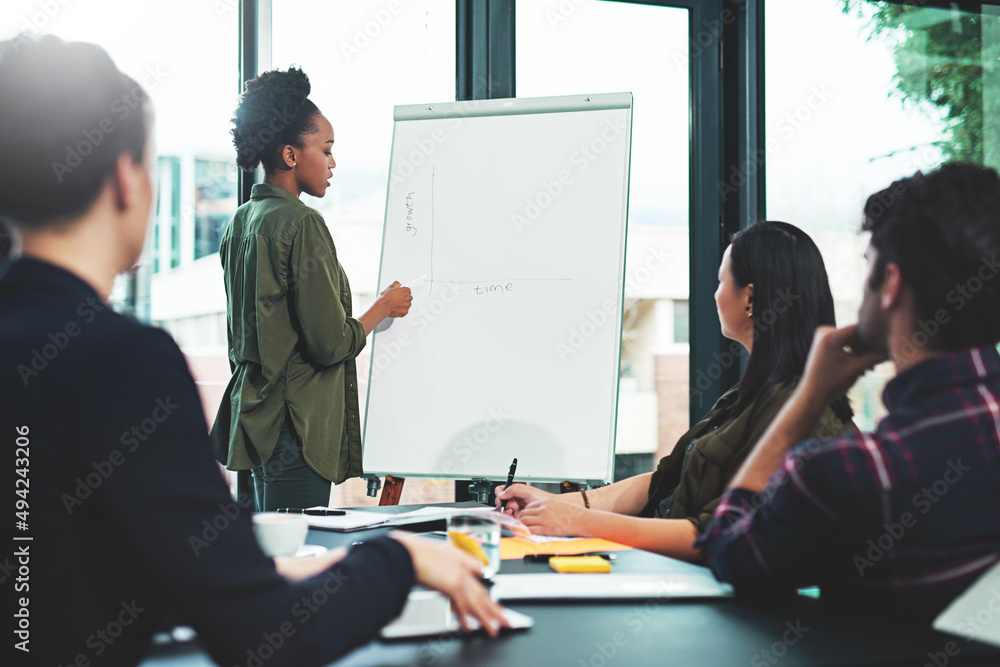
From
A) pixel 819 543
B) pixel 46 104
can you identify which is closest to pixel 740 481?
pixel 819 543

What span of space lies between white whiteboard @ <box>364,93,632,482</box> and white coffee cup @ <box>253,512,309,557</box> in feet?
3.87

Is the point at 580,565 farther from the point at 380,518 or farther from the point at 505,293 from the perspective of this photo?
the point at 505,293

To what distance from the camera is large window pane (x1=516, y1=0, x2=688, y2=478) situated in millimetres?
2973

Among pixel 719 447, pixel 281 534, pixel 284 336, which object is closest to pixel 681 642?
pixel 281 534

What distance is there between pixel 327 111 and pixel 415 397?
1.10 metres

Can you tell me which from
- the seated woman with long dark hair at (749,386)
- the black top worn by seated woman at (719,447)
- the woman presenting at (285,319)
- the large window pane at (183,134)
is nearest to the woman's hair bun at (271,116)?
the woman presenting at (285,319)

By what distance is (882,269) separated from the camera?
3.11ft

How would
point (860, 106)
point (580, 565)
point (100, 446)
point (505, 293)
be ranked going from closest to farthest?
point (100, 446) → point (580, 565) → point (505, 293) → point (860, 106)

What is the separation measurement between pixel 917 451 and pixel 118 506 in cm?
77

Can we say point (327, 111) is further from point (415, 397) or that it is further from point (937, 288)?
point (937, 288)

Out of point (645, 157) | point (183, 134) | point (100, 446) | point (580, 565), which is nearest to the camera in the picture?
point (100, 446)

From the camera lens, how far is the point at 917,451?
869 millimetres

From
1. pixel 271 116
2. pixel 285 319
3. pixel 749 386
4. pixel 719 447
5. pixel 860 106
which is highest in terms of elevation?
pixel 860 106

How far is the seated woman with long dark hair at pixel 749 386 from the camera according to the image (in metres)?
1.52
